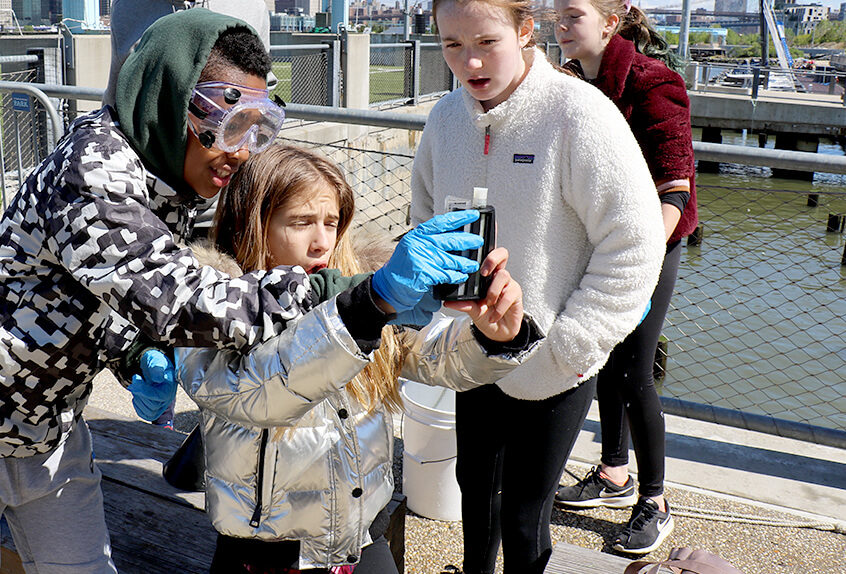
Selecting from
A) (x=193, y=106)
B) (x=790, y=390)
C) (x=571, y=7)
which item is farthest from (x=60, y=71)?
(x=790, y=390)

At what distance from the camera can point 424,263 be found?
145cm

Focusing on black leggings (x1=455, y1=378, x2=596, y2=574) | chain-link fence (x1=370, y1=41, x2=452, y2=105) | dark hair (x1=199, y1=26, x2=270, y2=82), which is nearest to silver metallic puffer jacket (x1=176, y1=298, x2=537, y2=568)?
black leggings (x1=455, y1=378, x2=596, y2=574)

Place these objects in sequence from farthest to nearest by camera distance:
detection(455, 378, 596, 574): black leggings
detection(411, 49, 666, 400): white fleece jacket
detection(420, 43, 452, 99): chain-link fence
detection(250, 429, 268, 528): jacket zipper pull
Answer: detection(420, 43, 452, 99): chain-link fence
detection(455, 378, 596, 574): black leggings
detection(411, 49, 666, 400): white fleece jacket
detection(250, 429, 268, 528): jacket zipper pull

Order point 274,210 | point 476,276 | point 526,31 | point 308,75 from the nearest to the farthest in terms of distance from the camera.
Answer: point 476,276 < point 274,210 < point 526,31 < point 308,75

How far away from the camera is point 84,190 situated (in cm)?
157

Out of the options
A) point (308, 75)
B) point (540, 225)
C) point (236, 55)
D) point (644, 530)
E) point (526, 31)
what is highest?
point (308, 75)

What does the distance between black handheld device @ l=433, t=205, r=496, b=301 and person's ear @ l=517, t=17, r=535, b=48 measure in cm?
85

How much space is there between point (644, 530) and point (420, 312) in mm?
1987

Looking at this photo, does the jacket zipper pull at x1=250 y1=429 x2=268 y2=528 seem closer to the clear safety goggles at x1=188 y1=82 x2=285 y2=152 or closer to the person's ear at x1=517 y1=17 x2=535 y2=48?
the clear safety goggles at x1=188 y1=82 x2=285 y2=152

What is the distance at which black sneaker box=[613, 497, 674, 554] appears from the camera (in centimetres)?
317

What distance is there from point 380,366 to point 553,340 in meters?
0.56

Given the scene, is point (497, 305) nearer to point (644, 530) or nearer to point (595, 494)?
point (644, 530)

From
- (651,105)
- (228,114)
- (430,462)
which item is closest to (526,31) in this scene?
(651,105)

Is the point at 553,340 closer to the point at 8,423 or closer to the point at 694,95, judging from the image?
the point at 8,423
